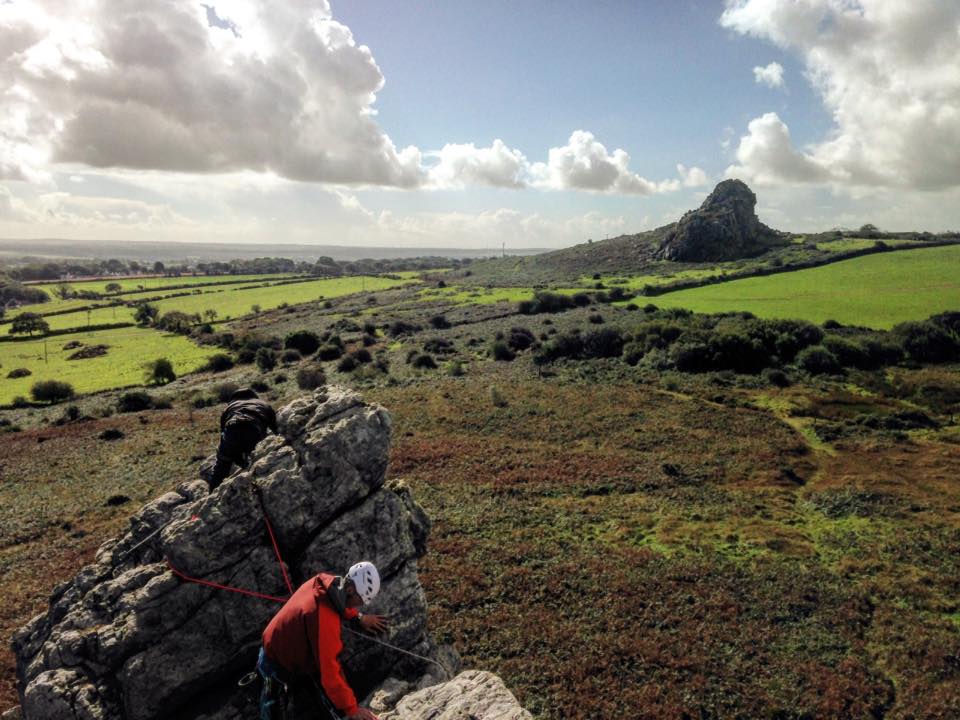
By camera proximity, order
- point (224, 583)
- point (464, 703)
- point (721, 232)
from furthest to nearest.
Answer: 1. point (721, 232)
2. point (224, 583)
3. point (464, 703)

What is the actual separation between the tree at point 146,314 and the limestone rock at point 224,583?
129105mm

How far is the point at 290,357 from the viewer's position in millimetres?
78938

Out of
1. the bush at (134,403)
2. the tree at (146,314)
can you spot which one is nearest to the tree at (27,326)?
the tree at (146,314)

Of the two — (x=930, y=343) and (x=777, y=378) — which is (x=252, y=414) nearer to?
(x=777, y=378)

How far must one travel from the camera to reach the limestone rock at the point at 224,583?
942cm

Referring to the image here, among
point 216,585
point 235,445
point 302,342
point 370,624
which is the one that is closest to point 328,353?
point 302,342

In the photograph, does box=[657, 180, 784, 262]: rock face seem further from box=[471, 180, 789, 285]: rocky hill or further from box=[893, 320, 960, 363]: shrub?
box=[893, 320, 960, 363]: shrub

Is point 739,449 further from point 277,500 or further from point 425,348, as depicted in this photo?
point 425,348

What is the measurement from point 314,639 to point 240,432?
609 centimetres

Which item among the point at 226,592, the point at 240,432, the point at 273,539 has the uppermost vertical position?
the point at 240,432

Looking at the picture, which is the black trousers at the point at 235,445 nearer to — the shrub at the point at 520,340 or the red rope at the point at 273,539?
the red rope at the point at 273,539

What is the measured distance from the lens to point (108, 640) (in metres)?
9.56

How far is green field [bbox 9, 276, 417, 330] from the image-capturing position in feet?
403

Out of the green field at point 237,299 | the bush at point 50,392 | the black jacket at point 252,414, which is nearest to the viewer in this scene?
the black jacket at point 252,414
